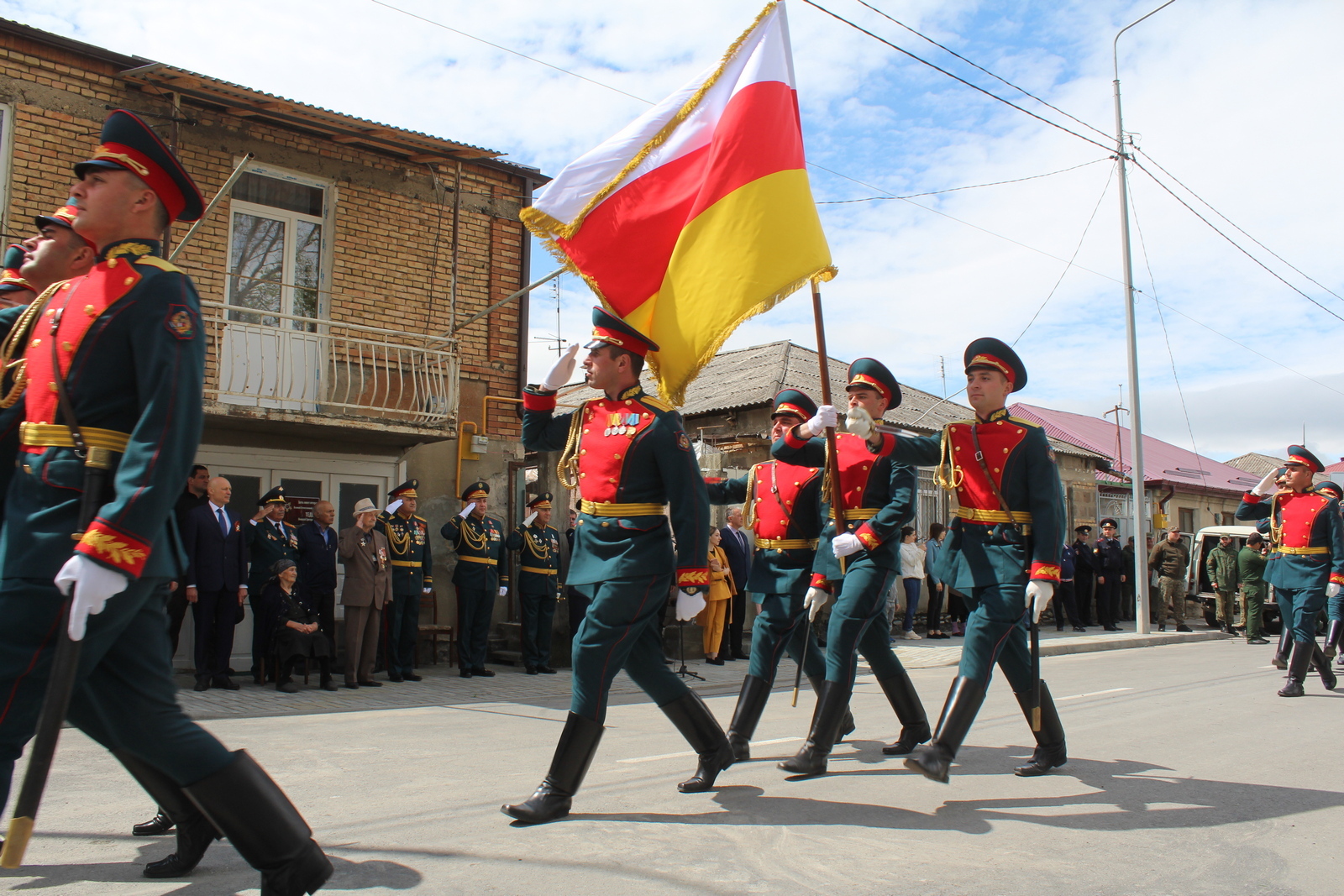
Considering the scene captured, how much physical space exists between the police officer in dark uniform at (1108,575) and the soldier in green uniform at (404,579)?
1359cm

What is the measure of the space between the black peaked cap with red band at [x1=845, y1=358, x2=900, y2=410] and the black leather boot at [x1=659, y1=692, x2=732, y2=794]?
1891 millimetres

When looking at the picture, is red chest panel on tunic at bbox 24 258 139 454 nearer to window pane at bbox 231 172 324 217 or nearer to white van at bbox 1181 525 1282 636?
window pane at bbox 231 172 324 217

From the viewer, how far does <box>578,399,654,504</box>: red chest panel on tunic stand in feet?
15.7

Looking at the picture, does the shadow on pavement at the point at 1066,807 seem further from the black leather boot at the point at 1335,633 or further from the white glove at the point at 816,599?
the black leather boot at the point at 1335,633

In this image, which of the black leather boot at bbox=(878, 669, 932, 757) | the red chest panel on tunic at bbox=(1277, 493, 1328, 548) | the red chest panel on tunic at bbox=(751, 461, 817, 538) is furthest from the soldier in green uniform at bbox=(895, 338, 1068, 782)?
the red chest panel on tunic at bbox=(1277, 493, 1328, 548)

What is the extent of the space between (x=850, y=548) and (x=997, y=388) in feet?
3.58

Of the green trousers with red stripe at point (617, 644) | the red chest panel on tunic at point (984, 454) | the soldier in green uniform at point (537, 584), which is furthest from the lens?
the soldier in green uniform at point (537, 584)

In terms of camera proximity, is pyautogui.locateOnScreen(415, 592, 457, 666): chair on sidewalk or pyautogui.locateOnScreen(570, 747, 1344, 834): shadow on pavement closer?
pyautogui.locateOnScreen(570, 747, 1344, 834): shadow on pavement

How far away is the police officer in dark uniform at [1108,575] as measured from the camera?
66.5 ft

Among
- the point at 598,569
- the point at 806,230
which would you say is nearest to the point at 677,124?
the point at 806,230

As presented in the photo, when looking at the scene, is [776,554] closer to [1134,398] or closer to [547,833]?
[547,833]

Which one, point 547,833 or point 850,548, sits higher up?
point 850,548

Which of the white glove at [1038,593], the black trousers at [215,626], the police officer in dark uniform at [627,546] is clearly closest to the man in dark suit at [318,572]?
the black trousers at [215,626]

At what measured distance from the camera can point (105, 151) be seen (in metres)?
3.12
